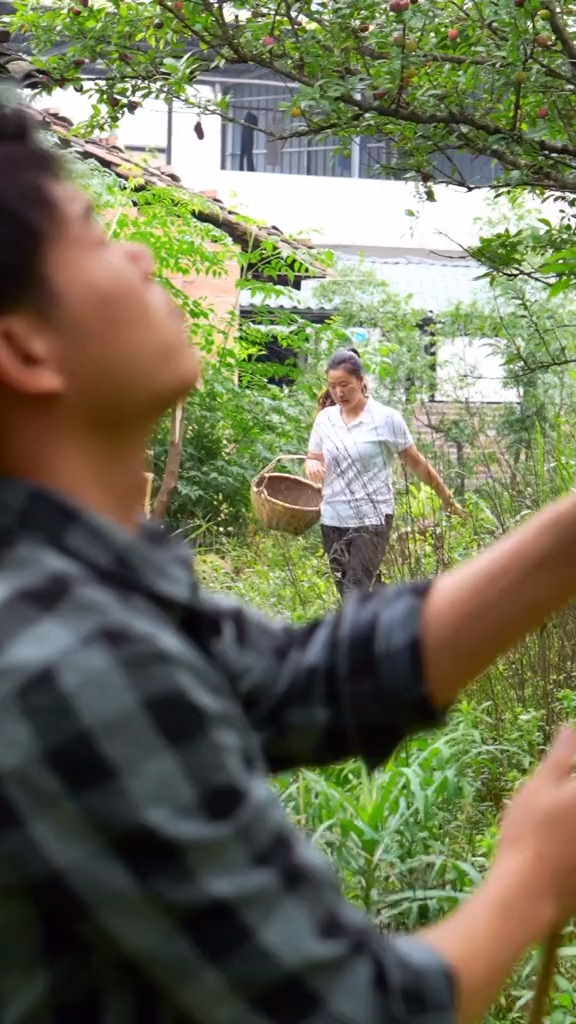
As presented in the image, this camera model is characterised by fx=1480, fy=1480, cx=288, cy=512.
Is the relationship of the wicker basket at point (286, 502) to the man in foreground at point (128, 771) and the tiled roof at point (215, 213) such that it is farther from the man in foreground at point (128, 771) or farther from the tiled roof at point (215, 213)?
the man in foreground at point (128, 771)

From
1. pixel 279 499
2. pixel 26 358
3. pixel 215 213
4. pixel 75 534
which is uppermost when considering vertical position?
pixel 26 358

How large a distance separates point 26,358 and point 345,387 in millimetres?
6414

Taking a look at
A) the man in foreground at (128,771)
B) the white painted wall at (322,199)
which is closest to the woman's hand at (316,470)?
the man in foreground at (128,771)

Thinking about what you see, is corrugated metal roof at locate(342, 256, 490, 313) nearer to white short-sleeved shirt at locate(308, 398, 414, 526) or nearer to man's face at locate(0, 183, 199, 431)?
white short-sleeved shirt at locate(308, 398, 414, 526)

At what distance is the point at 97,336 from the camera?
1015mm

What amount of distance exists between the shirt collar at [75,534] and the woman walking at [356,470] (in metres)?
5.14

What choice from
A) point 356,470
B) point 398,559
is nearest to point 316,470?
point 356,470

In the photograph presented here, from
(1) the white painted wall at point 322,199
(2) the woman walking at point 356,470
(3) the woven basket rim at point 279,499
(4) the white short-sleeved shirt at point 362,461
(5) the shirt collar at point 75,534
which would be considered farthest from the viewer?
(1) the white painted wall at point 322,199

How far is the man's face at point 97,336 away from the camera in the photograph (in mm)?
1000

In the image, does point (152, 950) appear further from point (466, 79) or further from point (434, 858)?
point (466, 79)

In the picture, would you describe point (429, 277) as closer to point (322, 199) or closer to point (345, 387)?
point (322, 199)

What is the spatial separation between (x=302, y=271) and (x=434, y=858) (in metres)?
8.68

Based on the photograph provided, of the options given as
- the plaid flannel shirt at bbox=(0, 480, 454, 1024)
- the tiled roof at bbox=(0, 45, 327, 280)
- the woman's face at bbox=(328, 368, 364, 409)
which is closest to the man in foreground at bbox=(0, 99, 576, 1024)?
the plaid flannel shirt at bbox=(0, 480, 454, 1024)

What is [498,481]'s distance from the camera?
17.4 feet
